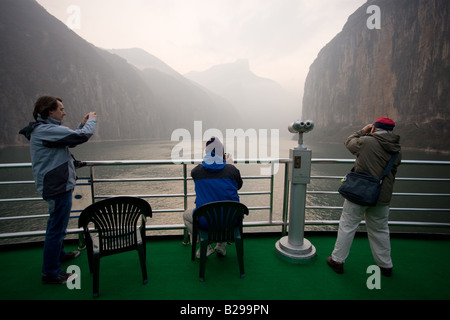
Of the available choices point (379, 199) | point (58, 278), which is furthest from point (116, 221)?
point (379, 199)

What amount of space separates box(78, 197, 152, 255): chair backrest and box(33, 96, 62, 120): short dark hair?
1039 millimetres

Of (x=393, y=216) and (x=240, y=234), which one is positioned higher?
(x=240, y=234)

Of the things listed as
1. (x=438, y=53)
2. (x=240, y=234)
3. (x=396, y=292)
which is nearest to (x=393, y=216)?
(x=396, y=292)

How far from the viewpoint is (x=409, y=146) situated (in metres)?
40.8

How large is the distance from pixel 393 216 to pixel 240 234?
19473 millimetres

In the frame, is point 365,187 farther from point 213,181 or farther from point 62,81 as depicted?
point 62,81

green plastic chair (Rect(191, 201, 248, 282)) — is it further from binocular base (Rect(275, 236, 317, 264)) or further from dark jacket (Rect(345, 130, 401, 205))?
dark jacket (Rect(345, 130, 401, 205))

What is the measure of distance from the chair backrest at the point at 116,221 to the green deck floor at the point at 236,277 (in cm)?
51

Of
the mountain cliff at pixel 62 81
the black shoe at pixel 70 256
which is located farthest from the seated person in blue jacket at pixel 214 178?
the mountain cliff at pixel 62 81

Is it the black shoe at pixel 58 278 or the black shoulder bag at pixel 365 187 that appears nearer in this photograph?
the black shoulder bag at pixel 365 187

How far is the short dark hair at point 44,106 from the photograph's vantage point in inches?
81.1

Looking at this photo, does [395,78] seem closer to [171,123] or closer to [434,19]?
[434,19]

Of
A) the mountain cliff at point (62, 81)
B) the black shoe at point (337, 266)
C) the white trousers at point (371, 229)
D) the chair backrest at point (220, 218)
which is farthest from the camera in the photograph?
the mountain cliff at point (62, 81)

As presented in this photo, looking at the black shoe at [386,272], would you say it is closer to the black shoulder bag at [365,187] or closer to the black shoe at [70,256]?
the black shoulder bag at [365,187]
